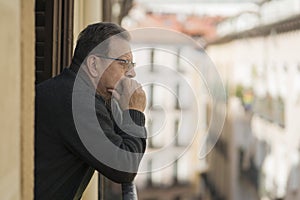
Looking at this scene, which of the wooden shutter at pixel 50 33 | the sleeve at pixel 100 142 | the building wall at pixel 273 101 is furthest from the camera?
the building wall at pixel 273 101

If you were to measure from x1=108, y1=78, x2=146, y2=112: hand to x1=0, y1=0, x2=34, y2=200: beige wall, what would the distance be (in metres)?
0.68

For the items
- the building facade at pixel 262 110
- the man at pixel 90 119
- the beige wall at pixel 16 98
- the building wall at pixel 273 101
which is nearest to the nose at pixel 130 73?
the man at pixel 90 119

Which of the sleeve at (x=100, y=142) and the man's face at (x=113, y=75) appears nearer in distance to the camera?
the sleeve at (x=100, y=142)

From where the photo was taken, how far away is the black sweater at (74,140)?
5.82 feet

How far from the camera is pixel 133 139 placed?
1.83 meters

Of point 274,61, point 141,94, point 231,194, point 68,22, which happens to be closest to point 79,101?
point 141,94

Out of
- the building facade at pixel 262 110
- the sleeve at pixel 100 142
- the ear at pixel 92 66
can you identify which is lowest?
the building facade at pixel 262 110

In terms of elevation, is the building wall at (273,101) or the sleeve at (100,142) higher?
the sleeve at (100,142)

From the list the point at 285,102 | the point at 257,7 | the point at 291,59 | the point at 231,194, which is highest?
the point at 257,7

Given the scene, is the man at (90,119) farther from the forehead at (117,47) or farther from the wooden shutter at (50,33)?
the wooden shutter at (50,33)

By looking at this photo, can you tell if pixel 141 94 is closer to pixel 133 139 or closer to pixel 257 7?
pixel 133 139

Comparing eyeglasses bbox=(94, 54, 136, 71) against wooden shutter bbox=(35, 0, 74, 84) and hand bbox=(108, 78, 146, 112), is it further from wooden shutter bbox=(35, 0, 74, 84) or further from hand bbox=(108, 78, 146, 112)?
wooden shutter bbox=(35, 0, 74, 84)

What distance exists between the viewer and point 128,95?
6.42 feet

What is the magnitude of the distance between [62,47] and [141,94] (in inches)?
39.2
